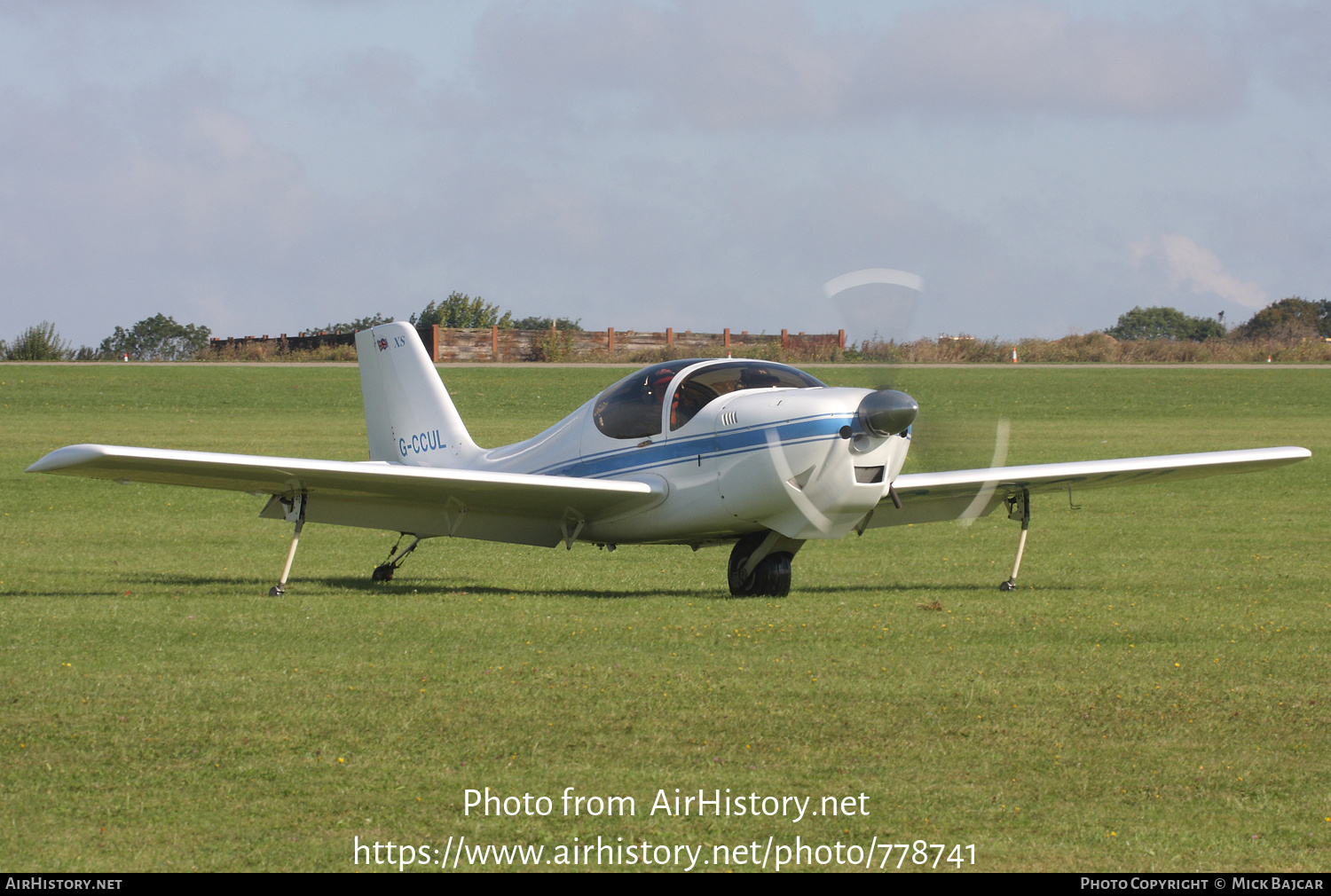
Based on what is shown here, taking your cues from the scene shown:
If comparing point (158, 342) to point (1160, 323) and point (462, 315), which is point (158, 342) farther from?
point (1160, 323)

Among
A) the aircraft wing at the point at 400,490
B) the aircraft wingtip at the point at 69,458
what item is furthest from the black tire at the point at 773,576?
the aircraft wingtip at the point at 69,458

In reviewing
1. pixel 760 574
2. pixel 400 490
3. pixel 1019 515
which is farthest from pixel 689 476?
pixel 1019 515

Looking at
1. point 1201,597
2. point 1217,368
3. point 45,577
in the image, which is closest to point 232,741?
point 45,577

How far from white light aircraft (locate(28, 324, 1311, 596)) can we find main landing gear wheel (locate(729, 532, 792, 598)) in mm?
14

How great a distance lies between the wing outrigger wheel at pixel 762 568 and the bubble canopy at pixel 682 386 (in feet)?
4.22

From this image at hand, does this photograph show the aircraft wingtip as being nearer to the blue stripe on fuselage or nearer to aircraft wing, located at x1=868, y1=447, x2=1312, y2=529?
the blue stripe on fuselage

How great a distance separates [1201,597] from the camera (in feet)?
39.6

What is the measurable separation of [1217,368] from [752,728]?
57296mm

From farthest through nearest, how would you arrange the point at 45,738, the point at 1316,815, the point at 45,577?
1. the point at 45,577
2. the point at 45,738
3. the point at 1316,815

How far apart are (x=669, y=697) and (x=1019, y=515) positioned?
6.49 metres

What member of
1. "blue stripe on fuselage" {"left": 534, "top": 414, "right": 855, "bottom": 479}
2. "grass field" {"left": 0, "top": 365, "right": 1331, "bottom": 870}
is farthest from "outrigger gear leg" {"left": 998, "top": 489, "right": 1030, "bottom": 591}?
"blue stripe on fuselage" {"left": 534, "top": 414, "right": 855, "bottom": 479}

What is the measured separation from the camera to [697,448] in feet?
38.1

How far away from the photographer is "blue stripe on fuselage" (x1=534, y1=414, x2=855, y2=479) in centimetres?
1072

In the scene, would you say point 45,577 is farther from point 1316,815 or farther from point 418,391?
point 1316,815
